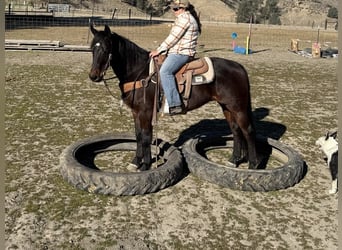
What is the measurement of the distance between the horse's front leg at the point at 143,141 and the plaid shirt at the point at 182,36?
1.10 m

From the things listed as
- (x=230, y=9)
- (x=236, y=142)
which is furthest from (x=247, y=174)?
(x=230, y=9)

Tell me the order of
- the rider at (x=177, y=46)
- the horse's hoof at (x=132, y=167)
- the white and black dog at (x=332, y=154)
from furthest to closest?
the horse's hoof at (x=132, y=167) → the white and black dog at (x=332, y=154) → the rider at (x=177, y=46)

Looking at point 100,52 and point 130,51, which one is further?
point 130,51

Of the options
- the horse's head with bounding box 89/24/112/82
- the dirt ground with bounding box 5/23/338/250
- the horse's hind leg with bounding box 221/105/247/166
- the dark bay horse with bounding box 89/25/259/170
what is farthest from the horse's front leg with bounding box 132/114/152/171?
the horse's hind leg with bounding box 221/105/247/166

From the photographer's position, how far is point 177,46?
5.16 m

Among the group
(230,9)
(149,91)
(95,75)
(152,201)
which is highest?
(230,9)

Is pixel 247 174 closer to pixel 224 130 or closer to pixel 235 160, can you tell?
pixel 235 160

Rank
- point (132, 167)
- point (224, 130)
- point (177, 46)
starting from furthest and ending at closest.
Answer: point (224, 130), point (132, 167), point (177, 46)

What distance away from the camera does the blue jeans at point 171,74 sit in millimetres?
→ 5133

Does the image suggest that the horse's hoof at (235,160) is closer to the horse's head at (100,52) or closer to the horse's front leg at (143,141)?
the horse's front leg at (143,141)

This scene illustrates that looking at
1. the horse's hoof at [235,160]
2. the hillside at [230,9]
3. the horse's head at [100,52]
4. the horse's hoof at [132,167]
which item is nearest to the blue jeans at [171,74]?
the horse's head at [100,52]

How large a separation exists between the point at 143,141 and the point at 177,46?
1537 millimetres

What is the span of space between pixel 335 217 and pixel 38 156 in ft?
16.1

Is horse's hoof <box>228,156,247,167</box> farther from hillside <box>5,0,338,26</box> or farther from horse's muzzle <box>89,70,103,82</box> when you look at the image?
hillside <box>5,0,338,26</box>
